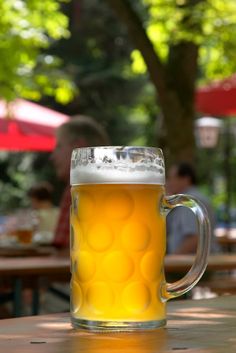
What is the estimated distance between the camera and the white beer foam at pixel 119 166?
4.52 feet

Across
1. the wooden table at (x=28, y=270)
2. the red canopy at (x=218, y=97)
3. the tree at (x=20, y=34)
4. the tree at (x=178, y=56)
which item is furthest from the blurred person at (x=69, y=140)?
the red canopy at (x=218, y=97)

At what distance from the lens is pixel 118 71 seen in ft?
73.6

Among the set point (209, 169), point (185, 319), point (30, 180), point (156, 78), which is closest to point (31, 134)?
point (156, 78)

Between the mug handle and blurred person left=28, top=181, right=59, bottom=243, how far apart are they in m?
3.84

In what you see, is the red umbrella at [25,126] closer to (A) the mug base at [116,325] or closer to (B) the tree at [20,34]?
(B) the tree at [20,34]

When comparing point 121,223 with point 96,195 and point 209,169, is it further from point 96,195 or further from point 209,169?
point 209,169

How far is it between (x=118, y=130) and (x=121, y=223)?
2101 cm

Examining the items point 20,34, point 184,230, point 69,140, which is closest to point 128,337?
point 69,140

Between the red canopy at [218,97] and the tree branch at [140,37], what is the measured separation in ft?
6.60

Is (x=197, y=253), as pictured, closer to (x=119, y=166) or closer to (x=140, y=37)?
(x=119, y=166)

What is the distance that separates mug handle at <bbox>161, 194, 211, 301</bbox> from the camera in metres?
1.34

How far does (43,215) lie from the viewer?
7004 mm

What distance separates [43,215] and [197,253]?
5.70m

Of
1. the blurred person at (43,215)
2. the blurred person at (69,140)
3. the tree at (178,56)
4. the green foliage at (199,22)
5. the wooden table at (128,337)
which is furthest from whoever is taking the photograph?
the tree at (178,56)
